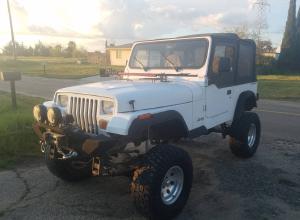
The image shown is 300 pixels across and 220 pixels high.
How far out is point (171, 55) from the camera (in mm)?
5785

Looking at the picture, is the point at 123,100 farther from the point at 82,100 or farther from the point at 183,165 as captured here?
the point at 183,165

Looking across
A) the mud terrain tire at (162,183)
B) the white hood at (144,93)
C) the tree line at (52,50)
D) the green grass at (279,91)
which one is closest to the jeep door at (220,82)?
the white hood at (144,93)

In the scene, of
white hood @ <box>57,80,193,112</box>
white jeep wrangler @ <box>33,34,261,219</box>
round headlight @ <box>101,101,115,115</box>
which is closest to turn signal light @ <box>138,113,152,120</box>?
white jeep wrangler @ <box>33,34,261,219</box>

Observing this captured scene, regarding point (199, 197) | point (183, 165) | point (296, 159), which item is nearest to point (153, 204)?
point (183, 165)

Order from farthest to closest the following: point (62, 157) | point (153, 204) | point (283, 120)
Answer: point (283, 120) → point (62, 157) → point (153, 204)

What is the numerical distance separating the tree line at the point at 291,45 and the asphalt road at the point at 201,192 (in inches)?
1090

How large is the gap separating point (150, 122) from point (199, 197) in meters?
1.44

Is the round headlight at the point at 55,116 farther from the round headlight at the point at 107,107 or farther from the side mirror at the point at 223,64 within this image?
the side mirror at the point at 223,64

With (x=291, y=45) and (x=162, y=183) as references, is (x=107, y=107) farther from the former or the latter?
(x=291, y=45)

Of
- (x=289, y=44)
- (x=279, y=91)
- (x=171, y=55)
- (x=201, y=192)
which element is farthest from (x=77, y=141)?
(x=289, y=44)

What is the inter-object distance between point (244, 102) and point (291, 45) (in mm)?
29367

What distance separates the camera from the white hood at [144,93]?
4199 mm

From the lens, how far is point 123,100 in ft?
13.7

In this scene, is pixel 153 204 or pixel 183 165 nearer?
pixel 153 204
